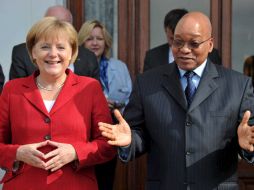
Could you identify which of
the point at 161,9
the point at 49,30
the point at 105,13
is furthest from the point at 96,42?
the point at 49,30

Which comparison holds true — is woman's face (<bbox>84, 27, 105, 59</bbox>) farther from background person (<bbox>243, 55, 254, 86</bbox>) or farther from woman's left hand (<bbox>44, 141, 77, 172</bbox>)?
woman's left hand (<bbox>44, 141, 77, 172</bbox>)

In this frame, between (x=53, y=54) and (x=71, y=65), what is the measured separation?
41.2 inches

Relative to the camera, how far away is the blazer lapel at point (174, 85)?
12.3 feet

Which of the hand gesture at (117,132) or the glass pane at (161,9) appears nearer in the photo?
the hand gesture at (117,132)

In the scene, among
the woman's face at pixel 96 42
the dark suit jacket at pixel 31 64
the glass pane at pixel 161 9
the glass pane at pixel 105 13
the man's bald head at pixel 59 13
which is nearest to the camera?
the dark suit jacket at pixel 31 64

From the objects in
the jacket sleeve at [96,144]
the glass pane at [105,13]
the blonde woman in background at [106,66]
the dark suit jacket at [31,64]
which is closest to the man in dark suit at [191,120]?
the jacket sleeve at [96,144]

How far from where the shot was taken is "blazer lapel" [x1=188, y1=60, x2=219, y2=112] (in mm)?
3705

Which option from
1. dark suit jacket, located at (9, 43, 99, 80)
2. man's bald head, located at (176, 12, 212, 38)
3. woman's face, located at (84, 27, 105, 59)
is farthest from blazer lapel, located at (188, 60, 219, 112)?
woman's face, located at (84, 27, 105, 59)

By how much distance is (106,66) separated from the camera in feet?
18.2

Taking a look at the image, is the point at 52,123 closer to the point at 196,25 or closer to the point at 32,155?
the point at 32,155

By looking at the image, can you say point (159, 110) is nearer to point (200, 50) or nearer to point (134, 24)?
point (200, 50)

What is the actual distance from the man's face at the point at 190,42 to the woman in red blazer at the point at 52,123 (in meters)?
0.59

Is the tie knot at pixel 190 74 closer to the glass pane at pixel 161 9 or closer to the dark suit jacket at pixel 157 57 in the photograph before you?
the dark suit jacket at pixel 157 57

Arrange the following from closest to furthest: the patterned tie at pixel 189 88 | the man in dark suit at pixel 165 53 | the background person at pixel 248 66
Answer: the patterned tie at pixel 189 88
the man in dark suit at pixel 165 53
the background person at pixel 248 66
